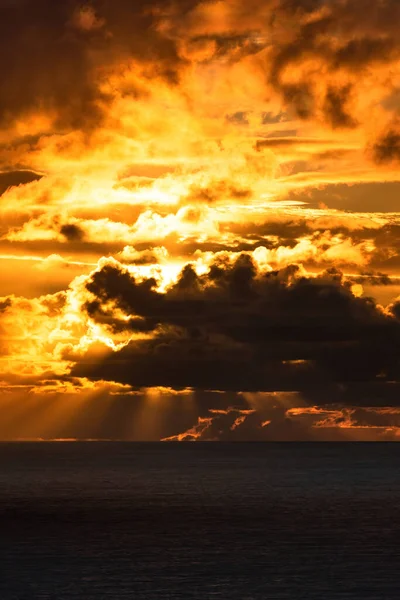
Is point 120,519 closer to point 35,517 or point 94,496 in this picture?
point 35,517

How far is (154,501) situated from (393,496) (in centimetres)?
4125

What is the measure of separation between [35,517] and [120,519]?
11.4 m

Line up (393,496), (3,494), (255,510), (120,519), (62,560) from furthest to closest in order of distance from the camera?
1. (3,494)
2. (393,496)
3. (255,510)
4. (120,519)
5. (62,560)

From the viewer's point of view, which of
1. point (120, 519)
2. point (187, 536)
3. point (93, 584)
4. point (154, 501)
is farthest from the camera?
point (154, 501)

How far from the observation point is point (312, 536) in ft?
356

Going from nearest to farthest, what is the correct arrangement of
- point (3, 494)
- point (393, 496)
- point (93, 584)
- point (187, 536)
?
point (93, 584), point (187, 536), point (393, 496), point (3, 494)

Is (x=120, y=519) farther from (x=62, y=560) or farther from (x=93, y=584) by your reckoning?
(x=93, y=584)

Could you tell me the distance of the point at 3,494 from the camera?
193625 mm

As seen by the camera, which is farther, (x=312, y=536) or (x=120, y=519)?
(x=120, y=519)

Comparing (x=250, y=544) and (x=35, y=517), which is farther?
(x=35, y=517)

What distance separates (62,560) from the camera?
90188 millimetres

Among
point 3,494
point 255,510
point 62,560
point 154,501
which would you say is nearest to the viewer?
point 62,560

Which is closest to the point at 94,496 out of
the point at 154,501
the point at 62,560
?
the point at 154,501

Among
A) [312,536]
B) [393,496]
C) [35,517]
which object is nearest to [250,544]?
[312,536]
